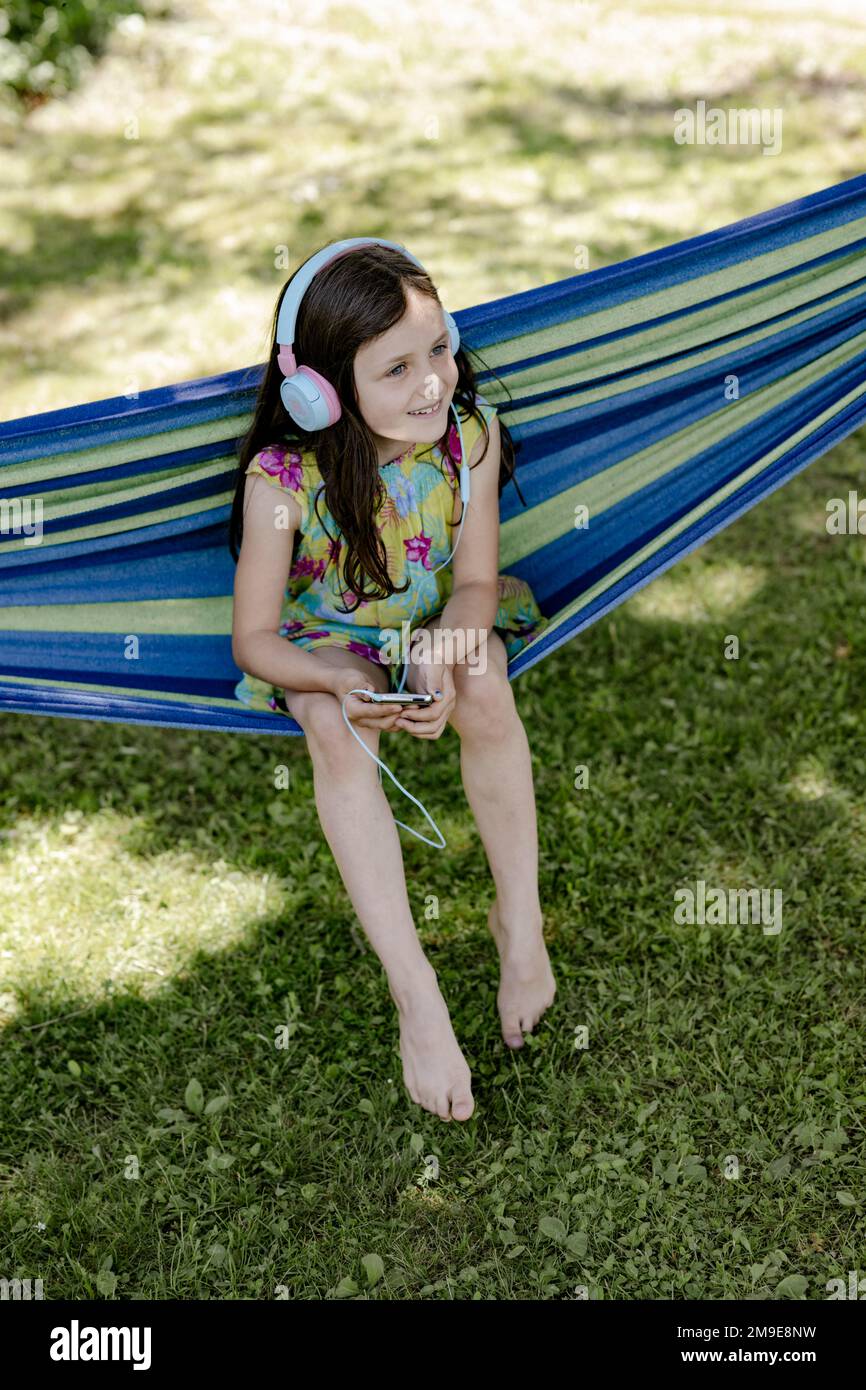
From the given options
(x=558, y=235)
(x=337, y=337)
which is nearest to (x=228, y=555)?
(x=337, y=337)

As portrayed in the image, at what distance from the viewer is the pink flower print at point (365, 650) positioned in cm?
221

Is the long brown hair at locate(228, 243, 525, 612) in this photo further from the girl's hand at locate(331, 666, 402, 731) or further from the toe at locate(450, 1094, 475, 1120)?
the toe at locate(450, 1094, 475, 1120)

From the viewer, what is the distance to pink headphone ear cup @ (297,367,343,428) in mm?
1990

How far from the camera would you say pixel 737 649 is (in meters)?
3.12

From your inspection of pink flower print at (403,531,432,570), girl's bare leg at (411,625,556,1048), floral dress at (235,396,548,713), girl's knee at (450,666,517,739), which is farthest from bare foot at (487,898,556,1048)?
pink flower print at (403,531,432,570)

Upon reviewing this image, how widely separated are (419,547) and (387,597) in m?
0.09

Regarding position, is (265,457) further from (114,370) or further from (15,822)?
(114,370)

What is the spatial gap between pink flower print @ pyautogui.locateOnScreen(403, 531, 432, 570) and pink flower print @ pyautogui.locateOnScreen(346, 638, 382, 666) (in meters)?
0.15

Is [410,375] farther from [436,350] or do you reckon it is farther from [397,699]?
Result: [397,699]

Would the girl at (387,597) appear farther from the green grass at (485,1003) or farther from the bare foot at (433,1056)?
the green grass at (485,1003)

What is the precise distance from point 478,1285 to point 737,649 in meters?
1.59

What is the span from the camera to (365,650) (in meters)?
2.21

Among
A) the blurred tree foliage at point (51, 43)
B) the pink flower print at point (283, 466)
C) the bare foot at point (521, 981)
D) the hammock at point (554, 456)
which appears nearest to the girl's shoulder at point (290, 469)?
the pink flower print at point (283, 466)
